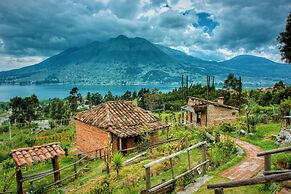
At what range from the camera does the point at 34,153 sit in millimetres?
12734

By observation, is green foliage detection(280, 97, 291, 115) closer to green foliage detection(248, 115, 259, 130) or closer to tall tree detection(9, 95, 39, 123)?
green foliage detection(248, 115, 259, 130)

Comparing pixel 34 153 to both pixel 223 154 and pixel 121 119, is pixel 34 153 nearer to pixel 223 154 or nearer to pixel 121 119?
pixel 121 119

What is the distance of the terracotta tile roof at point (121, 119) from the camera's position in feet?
60.6

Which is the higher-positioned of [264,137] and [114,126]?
[114,126]

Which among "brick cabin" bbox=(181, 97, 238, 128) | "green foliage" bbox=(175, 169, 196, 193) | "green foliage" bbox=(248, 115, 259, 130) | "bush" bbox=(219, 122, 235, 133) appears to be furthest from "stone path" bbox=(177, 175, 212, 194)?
"brick cabin" bbox=(181, 97, 238, 128)

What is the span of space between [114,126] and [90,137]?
10.6 ft

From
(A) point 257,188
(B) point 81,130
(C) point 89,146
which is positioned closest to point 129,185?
(A) point 257,188

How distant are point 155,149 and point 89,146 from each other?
23.2 ft

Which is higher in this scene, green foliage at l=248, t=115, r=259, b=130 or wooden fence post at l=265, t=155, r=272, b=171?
wooden fence post at l=265, t=155, r=272, b=171

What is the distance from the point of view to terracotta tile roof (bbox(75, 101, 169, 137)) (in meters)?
18.5

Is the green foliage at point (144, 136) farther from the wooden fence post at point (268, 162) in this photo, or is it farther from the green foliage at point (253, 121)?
the wooden fence post at point (268, 162)

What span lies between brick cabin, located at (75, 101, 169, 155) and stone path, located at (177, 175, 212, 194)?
9.36 m

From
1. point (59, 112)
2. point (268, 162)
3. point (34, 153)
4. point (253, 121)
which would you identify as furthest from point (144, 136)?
point (59, 112)

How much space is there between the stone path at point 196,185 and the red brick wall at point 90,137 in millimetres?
10568
